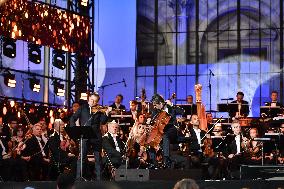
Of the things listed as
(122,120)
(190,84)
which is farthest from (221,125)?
(190,84)

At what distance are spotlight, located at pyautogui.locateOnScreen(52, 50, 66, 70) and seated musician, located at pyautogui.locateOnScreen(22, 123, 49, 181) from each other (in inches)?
290

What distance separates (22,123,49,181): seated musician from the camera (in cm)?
1867

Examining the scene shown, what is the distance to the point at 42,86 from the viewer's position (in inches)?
1099

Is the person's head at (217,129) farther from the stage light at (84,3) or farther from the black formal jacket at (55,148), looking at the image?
the stage light at (84,3)

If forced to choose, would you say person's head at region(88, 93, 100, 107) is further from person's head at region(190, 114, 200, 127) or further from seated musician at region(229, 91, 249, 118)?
seated musician at region(229, 91, 249, 118)

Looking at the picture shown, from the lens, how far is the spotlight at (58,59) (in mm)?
26047

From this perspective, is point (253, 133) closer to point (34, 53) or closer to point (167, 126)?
point (167, 126)

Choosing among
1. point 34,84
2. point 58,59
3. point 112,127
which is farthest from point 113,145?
point 58,59

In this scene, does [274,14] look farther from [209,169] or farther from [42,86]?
[209,169]

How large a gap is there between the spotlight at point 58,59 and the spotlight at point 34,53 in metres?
0.63

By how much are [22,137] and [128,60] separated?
11939mm

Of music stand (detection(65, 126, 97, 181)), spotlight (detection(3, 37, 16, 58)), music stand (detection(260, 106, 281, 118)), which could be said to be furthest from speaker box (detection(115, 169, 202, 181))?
spotlight (detection(3, 37, 16, 58))

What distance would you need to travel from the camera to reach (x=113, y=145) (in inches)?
742

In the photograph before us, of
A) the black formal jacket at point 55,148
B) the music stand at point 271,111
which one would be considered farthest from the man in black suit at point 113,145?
the music stand at point 271,111
